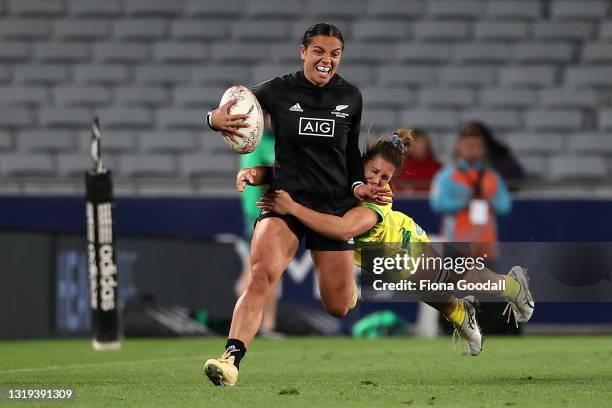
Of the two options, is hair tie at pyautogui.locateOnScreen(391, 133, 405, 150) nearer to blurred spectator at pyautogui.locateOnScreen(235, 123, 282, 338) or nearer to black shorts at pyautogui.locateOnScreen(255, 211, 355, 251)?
black shorts at pyautogui.locateOnScreen(255, 211, 355, 251)

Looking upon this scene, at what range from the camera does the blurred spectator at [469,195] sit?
1108 cm

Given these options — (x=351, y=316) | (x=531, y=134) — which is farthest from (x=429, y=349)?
(x=531, y=134)

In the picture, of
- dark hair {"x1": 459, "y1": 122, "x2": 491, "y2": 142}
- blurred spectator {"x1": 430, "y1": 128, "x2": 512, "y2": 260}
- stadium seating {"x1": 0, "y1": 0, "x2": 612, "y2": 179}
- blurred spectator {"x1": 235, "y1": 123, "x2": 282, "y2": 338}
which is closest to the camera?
blurred spectator {"x1": 235, "y1": 123, "x2": 282, "y2": 338}

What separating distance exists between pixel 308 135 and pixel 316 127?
2.1 inches

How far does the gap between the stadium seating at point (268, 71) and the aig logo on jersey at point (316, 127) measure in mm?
8106

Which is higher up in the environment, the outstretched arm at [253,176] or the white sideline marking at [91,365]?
the outstretched arm at [253,176]

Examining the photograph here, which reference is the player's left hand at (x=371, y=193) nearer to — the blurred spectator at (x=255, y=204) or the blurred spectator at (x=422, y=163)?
the blurred spectator at (x=255, y=204)

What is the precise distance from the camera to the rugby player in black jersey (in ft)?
20.6

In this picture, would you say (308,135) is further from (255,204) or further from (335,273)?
(255,204)

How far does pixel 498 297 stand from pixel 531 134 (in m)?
8.22

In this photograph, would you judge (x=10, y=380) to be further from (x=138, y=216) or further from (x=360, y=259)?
(x=138, y=216)

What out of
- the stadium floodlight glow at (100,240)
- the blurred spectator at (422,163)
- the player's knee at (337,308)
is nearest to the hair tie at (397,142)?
the player's knee at (337,308)

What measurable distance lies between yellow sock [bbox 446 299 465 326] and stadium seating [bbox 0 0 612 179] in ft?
25.2

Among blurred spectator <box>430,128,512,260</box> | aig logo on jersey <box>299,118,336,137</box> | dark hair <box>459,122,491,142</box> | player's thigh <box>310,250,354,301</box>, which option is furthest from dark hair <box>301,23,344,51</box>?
blurred spectator <box>430,128,512,260</box>
